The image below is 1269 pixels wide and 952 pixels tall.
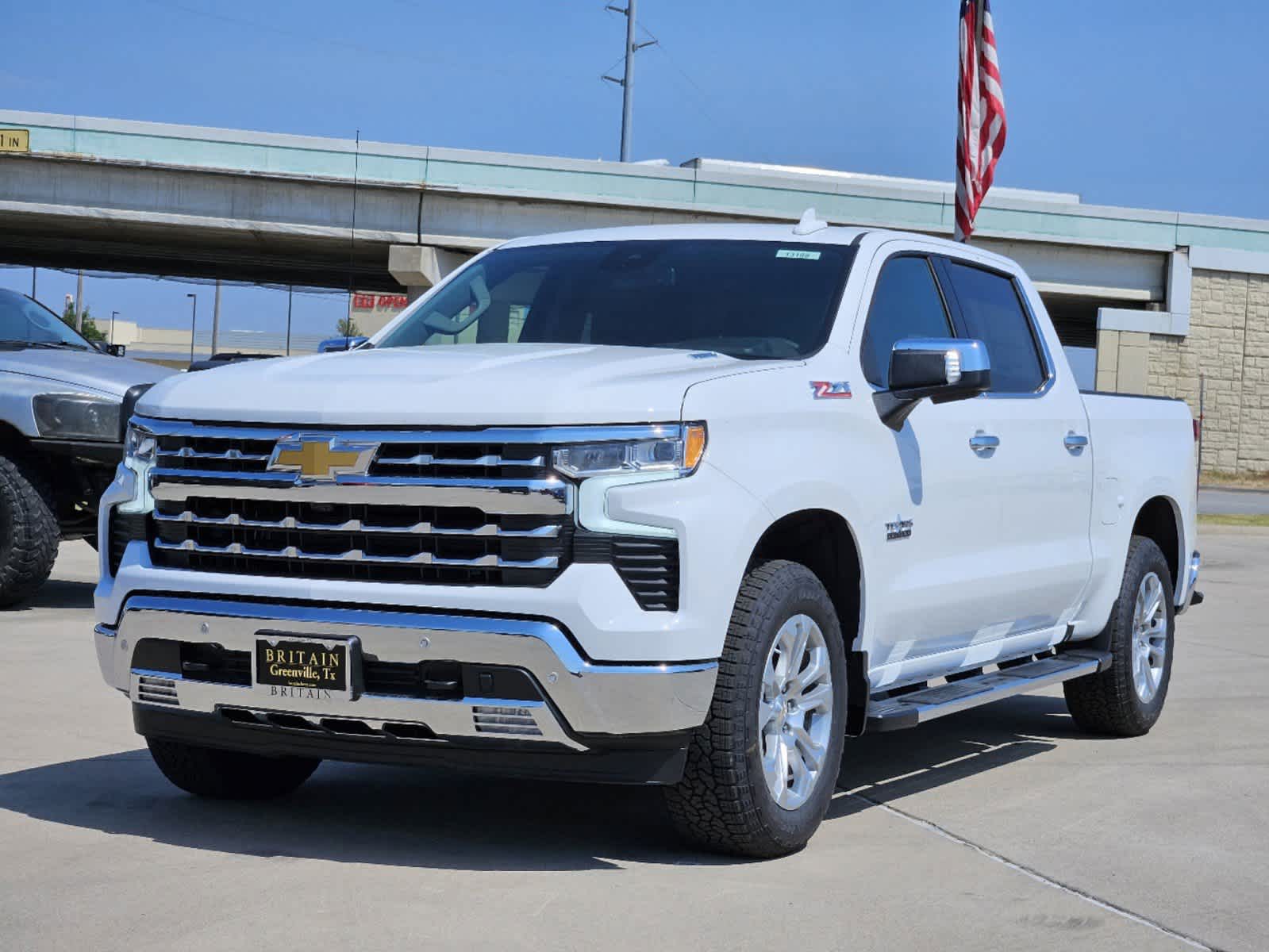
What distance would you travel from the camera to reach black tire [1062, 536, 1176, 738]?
7645 millimetres

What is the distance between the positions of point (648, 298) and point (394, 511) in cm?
170

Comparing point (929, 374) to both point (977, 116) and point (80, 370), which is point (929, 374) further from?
point (977, 116)

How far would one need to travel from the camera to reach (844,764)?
695 centimetres

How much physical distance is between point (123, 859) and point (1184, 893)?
291 centimetres

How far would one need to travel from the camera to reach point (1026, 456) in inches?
267

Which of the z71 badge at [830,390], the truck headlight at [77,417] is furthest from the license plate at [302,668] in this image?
the truck headlight at [77,417]

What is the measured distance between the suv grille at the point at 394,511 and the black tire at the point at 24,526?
5.45 metres

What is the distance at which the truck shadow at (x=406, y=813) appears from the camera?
520 centimetres

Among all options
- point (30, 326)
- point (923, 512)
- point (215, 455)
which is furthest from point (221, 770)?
point (30, 326)

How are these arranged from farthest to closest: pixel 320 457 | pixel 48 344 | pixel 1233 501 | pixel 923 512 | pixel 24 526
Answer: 1. pixel 1233 501
2. pixel 48 344
3. pixel 24 526
4. pixel 923 512
5. pixel 320 457

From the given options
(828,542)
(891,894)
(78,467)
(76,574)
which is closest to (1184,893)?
(891,894)

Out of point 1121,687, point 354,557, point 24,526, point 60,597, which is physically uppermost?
point 354,557

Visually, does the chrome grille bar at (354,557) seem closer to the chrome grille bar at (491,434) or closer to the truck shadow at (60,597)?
the chrome grille bar at (491,434)

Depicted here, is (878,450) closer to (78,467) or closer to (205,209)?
(78,467)
